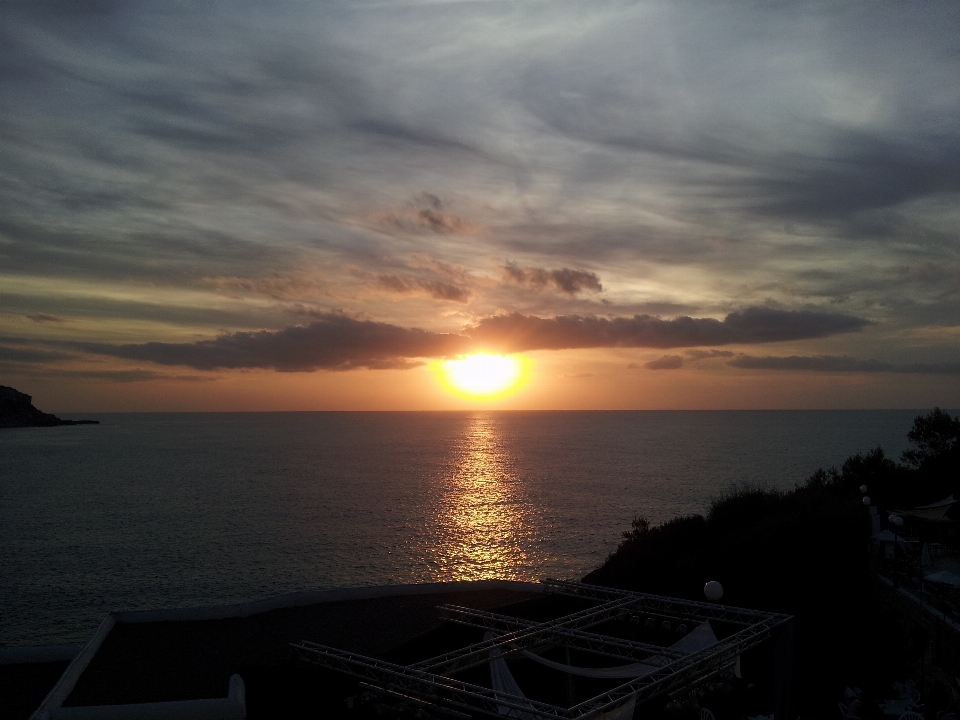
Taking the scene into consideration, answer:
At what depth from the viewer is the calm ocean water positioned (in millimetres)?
37375

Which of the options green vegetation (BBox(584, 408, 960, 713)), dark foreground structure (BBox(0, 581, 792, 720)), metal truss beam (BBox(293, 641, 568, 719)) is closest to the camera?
metal truss beam (BBox(293, 641, 568, 719))

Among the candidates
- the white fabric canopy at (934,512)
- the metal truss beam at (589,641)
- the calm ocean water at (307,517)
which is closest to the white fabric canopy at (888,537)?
the white fabric canopy at (934,512)

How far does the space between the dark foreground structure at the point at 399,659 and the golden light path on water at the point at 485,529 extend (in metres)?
17.3

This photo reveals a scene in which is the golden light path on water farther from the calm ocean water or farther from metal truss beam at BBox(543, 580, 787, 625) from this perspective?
metal truss beam at BBox(543, 580, 787, 625)

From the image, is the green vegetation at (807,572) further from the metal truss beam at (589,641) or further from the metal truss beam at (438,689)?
the metal truss beam at (438,689)

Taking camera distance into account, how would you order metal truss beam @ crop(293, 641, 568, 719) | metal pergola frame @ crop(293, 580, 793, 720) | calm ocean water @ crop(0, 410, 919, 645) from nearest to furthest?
metal truss beam @ crop(293, 641, 568, 719), metal pergola frame @ crop(293, 580, 793, 720), calm ocean water @ crop(0, 410, 919, 645)

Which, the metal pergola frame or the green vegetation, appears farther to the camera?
the green vegetation

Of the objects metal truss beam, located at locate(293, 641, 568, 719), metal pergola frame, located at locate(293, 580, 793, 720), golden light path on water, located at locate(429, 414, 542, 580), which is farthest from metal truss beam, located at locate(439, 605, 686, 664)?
golden light path on water, located at locate(429, 414, 542, 580)

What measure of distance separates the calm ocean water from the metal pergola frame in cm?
2072

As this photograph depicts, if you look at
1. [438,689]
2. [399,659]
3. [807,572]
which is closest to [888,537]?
[807,572]

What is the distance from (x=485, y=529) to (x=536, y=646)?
38630 millimetres

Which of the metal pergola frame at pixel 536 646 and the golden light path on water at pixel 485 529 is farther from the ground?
the metal pergola frame at pixel 536 646

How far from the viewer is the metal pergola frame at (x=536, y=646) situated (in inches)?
458

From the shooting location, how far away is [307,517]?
2308 inches
